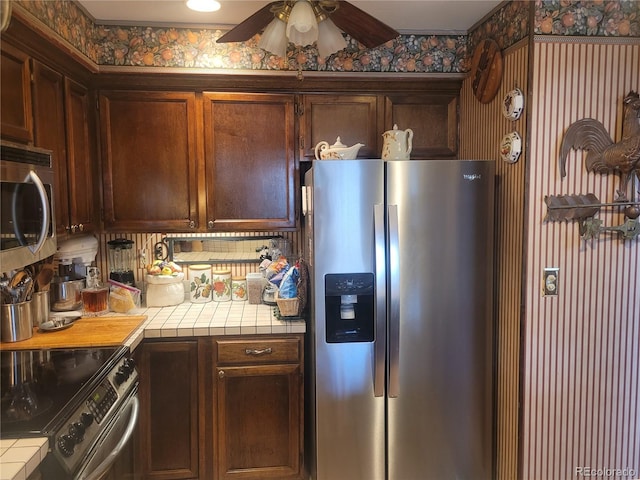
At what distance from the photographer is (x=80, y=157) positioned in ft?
7.52

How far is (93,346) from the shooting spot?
1917 millimetres

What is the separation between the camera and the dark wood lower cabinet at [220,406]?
2.24 m

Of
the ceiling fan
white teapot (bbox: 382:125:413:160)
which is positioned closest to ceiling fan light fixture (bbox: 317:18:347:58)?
the ceiling fan

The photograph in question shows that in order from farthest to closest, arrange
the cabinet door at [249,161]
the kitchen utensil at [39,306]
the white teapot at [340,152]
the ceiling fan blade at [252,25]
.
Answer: the cabinet door at [249,161]
the white teapot at [340,152]
the kitchen utensil at [39,306]
the ceiling fan blade at [252,25]

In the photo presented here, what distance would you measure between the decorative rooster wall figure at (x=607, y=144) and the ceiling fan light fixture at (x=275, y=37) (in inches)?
49.8

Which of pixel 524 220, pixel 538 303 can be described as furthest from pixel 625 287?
pixel 524 220

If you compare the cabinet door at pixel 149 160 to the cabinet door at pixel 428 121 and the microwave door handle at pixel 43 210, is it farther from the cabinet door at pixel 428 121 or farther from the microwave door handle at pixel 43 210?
the cabinet door at pixel 428 121

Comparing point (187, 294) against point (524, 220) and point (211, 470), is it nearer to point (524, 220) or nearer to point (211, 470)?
point (211, 470)

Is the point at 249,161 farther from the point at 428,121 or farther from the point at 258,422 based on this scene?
the point at 258,422

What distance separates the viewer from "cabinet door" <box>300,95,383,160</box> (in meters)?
2.55

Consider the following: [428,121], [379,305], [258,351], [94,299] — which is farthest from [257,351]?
[428,121]

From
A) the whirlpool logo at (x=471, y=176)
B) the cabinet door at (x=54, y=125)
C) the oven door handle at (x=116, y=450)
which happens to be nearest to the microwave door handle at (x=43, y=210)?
the cabinet door at (x=54, y=125)

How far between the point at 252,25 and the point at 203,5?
0.60 metres

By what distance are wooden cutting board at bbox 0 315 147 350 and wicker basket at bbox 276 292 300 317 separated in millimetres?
700
